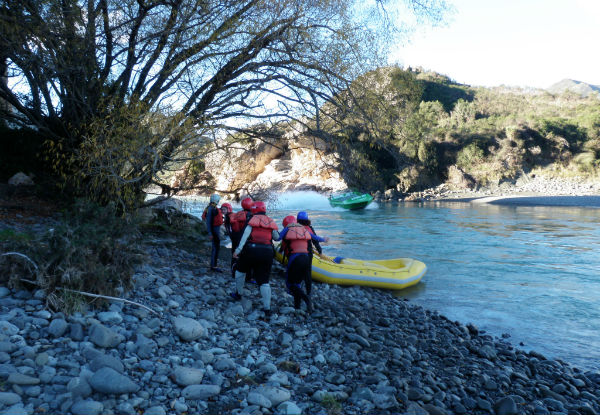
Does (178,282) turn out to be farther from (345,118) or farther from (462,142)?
(462,142)

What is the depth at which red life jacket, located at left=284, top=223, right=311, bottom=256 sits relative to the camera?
6219 mm

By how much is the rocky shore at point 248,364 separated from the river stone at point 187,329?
17 millimetres

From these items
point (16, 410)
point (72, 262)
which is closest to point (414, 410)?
point (16, 410)

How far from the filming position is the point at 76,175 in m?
9.05

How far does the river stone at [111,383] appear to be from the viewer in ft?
10.2

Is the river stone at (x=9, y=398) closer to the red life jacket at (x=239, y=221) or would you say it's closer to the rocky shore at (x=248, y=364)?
the rocky shore at (x=248, y=364)

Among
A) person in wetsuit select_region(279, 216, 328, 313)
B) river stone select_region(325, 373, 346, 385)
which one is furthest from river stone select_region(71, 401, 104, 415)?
person in wetsuit select_region(279, 216, 328, 313)

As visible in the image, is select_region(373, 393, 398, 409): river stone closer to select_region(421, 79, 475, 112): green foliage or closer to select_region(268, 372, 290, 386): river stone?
select_region(268, 372, 290, 386): river stone

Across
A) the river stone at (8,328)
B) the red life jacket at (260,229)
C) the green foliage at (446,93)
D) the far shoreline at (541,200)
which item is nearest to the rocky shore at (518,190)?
the far shoreline at (541,200)

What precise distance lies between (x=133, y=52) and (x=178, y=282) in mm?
5553

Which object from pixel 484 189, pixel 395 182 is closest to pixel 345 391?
pixel 395 182

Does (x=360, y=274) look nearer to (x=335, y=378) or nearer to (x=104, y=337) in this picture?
(x=335, y=378)

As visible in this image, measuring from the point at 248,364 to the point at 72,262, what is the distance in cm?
229

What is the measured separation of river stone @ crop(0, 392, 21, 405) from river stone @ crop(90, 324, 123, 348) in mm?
925
